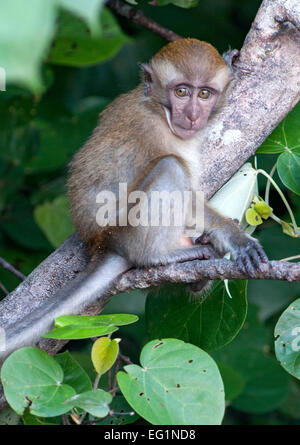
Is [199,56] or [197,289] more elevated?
[199,56]

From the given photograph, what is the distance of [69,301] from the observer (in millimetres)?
2588

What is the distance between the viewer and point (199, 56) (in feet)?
10.3

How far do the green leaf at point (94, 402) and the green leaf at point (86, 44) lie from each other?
9.10 feet

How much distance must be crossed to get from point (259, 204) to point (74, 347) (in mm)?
2478

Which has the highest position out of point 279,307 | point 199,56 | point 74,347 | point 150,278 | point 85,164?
point 199,56

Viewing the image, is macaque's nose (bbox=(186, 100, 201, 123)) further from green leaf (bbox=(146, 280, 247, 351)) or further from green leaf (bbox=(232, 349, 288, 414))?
green leaf (bbox=(232, 349, 288, 414))

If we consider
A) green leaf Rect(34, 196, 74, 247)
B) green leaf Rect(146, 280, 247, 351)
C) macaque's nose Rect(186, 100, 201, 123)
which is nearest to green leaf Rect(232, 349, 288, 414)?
green leaf Rect(146, 280, 247, 351)

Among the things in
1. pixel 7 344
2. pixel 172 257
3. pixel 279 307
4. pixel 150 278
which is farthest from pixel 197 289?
pixel 279 307

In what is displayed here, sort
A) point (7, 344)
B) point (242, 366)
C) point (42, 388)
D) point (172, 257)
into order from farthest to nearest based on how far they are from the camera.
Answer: point (242, 366) → point (172, 257) → point (7, 344) → point (42, 388)

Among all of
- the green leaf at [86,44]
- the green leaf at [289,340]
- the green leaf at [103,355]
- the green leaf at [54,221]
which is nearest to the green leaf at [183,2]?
the green leaf at [86,44]

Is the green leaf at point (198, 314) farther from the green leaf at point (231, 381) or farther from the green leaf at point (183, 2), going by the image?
the green leaf at point (183, 2)

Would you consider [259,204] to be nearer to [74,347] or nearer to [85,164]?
[85,164]

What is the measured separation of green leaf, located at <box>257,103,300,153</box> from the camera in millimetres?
2962

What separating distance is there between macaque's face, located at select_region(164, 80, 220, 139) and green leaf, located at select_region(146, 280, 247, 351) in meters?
0.92
